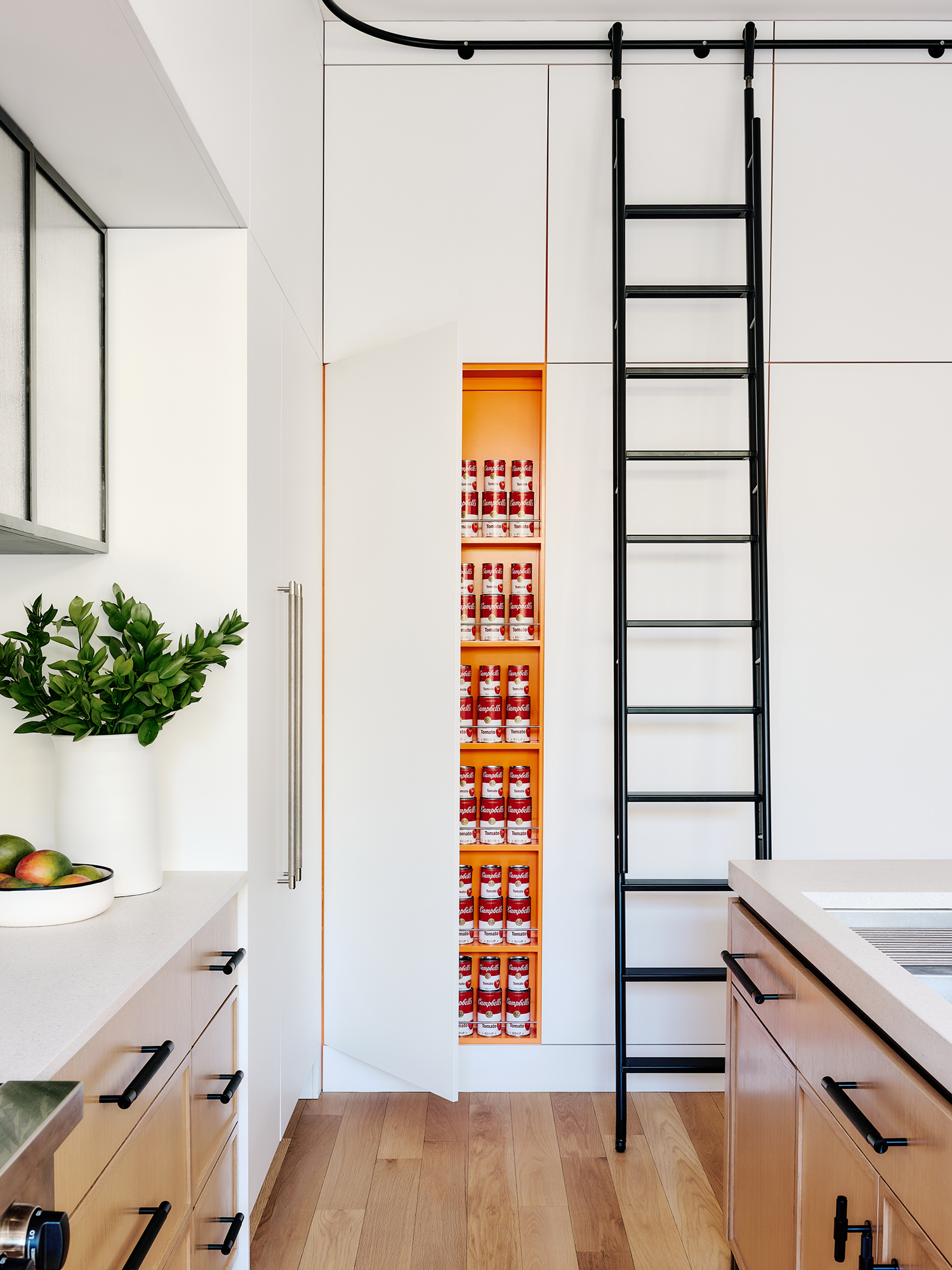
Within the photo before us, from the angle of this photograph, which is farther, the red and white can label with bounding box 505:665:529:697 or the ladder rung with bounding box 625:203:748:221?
the red and white can label with bounding box 505:665:529:697

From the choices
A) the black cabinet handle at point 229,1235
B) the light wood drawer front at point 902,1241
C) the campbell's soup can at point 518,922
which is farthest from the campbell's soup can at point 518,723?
the light wood drawer front at point 902,1241

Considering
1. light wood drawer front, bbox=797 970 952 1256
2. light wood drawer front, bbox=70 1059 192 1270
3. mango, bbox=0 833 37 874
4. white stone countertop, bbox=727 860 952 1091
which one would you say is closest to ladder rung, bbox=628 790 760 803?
white stone countertop, bbox=727 860 952 1091

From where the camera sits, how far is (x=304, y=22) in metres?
2.54

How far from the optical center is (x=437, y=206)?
2881 mm

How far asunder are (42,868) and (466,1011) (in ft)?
5.73

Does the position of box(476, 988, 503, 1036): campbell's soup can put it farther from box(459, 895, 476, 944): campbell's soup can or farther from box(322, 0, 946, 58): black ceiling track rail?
box(322, 0, 946, 58): black ceiling track rail

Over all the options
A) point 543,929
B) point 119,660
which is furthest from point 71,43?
point 543,929

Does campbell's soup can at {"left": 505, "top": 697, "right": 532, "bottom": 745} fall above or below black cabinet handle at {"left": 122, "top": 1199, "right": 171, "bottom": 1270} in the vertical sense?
above

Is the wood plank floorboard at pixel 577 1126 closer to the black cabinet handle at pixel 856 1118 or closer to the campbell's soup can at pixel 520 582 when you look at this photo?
the black cabinet handle at pixel 856 1118

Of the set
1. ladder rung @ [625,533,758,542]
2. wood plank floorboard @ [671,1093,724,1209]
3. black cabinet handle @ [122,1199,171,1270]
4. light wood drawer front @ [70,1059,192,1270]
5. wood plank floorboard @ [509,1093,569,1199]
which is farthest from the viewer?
ladder rung @ [625,533,758,542]

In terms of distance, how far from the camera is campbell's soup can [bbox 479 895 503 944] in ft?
9.43

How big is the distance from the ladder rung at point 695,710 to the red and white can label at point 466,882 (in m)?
0.76

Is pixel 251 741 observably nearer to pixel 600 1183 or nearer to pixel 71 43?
pixel 71 43

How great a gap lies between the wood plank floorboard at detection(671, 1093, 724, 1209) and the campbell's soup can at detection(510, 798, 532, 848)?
0.91m
